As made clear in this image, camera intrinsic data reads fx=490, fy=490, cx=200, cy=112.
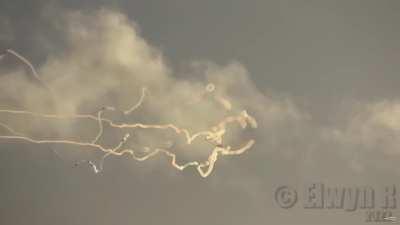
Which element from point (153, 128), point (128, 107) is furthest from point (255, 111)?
point (128, 107)

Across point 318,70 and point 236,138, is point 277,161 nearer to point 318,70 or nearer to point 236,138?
point 236,138

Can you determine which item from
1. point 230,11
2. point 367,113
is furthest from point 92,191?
point 367,113

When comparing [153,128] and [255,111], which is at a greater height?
[255,111]

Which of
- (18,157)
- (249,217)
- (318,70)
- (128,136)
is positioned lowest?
(249,217)

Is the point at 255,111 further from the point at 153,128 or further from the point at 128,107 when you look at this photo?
the point at 128,107

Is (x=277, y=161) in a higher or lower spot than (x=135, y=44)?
lower

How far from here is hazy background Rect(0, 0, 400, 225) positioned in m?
2.07

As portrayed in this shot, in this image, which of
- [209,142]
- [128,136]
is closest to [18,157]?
[128,136]

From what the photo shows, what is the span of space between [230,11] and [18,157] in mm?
1114

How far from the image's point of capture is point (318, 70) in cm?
212

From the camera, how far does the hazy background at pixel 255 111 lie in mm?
2070

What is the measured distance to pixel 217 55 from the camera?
212 cm

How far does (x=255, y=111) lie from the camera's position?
6.88 feet

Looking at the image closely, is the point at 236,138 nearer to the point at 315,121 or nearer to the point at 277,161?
the point at 277,161
